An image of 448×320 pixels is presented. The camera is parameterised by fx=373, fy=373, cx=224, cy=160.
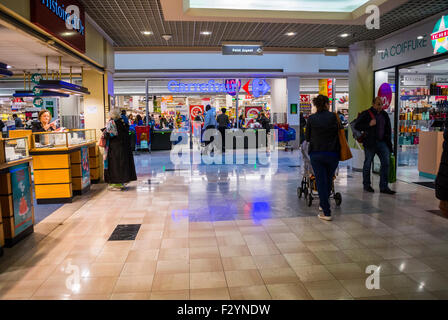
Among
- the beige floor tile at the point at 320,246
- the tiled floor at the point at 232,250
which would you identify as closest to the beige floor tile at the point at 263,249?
the tiled floor at the point at 232,250

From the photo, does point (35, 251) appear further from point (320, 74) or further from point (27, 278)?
point (320, 74)

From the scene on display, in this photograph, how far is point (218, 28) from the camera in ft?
24.9

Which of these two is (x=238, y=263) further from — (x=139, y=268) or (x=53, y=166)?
(x=53, y=166)

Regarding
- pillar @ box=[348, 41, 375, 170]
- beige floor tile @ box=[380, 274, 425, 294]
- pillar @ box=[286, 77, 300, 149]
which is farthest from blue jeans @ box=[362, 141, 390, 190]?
pillar @ box=[286, 77, 300, 149]

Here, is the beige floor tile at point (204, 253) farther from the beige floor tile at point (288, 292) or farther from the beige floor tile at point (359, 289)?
the beige floor tile at point (359, 289)

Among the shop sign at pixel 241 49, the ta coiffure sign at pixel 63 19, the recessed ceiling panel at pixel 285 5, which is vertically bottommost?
the ta coiffure sign at pixel 63 19

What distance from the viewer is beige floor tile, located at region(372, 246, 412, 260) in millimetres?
3574

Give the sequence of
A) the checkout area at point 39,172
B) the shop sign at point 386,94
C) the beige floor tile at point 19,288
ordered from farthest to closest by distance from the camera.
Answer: the shop sign at point 386,94
the checkout area at point 39,172
the beige floor tile at point 19,288

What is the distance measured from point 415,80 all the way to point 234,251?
727 cm

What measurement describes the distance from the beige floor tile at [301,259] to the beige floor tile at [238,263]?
14.0 inches

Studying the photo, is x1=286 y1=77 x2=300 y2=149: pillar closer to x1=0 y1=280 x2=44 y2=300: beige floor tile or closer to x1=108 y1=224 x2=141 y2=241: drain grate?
x1=108 y1=224 x2=141 y2=241: drain grate

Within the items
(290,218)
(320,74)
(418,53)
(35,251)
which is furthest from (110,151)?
(320,74)

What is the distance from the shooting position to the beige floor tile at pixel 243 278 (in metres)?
3.04

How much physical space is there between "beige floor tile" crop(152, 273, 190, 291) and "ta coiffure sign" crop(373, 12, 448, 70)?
5787mm
